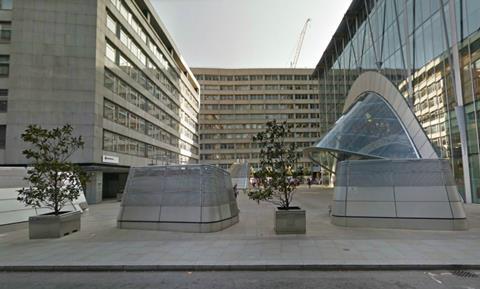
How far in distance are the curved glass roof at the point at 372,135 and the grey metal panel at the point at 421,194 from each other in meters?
10.3

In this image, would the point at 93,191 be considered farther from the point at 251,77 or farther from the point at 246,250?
the point at 251,77

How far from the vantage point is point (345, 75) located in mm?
45625

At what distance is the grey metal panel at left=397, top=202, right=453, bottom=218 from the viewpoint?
12727 millimetres

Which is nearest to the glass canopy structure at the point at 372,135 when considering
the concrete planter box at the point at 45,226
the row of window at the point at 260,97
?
the concrete planter box at the point at 45,226

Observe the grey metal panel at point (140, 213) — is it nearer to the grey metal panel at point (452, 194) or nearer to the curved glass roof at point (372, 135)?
the grey metal panel at point (452, 194)

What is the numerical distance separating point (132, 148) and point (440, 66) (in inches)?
1326

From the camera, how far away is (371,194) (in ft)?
44.9

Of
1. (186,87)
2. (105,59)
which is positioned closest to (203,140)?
(186,87)

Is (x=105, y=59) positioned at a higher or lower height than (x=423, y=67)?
higher

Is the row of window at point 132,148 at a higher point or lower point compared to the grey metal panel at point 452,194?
higher

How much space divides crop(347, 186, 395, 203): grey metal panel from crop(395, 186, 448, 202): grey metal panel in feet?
0.98

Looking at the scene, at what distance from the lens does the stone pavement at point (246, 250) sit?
27.1 feet

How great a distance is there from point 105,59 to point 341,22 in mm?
29947

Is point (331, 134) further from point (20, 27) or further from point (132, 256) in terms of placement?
point (20, 27)
